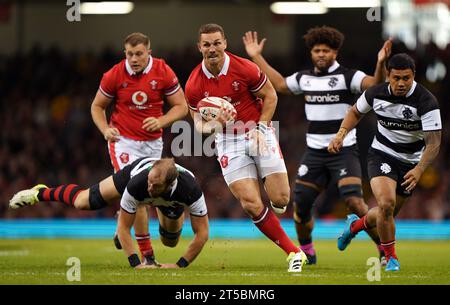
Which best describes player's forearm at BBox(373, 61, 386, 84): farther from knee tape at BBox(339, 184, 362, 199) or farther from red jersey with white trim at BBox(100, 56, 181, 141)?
red jersey with white trim at BBox(100, 56, 181, 141)

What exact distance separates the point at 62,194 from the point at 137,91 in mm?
1582

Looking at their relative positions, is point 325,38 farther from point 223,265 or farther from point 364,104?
point 223,265

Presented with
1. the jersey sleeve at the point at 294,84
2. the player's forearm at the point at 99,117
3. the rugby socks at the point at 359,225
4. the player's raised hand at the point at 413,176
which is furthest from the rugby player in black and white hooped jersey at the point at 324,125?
the player's forearm at the point at 99,117

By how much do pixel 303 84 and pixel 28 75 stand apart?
15.2m

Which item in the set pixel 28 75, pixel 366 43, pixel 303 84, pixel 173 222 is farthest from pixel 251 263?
pixel 366 43

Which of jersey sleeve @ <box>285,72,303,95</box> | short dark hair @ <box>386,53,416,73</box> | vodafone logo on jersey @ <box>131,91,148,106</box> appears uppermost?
short dark hair @ <box>386,53,416,73</box>

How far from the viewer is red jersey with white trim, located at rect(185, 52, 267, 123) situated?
1055cm

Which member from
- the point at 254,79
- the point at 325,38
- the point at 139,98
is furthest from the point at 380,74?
the point at 139,98

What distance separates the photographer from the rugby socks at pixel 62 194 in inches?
437

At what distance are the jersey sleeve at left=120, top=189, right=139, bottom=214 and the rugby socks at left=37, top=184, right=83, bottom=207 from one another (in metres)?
1.17

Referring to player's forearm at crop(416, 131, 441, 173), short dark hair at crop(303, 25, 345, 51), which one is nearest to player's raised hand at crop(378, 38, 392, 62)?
short dark hair at crop(303, 25, 345, 51)

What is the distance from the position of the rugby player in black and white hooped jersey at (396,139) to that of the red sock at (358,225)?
0.06 m

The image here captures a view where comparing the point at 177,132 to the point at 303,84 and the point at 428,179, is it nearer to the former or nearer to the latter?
the point at 428,179

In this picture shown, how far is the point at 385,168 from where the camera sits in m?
10.3
